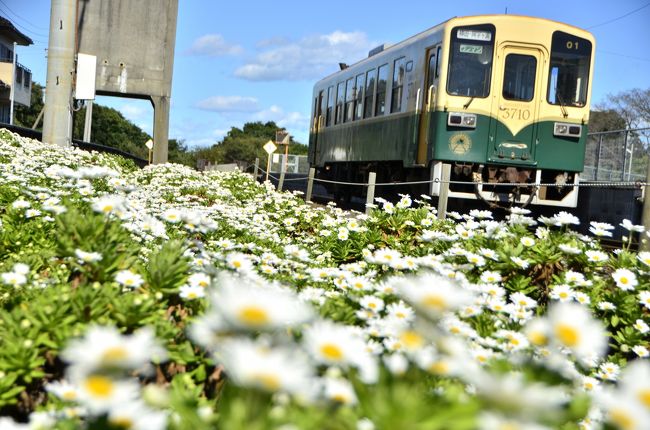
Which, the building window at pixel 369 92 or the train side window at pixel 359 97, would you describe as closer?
the building window at pixel 369 92

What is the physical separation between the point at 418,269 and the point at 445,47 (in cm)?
805

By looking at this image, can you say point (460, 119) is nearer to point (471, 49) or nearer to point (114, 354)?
point (471, 49)

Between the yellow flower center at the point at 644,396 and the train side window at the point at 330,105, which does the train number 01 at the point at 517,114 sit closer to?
the train side window at the point at 330,105

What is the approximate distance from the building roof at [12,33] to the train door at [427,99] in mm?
34424

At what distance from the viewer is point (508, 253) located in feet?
14.9

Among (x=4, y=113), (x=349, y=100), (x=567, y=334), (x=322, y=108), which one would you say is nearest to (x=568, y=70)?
(x=349, y=100)

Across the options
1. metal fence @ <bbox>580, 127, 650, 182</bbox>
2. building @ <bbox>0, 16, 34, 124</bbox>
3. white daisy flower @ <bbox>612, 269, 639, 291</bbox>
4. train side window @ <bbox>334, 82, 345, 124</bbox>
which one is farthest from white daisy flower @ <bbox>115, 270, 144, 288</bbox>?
building @ <bbox>0, 16, 34, 124</bbox>

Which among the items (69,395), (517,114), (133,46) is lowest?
(69,395)

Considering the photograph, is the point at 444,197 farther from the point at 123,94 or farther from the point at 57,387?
the point at 123,94

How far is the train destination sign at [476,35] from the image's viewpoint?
11.1m

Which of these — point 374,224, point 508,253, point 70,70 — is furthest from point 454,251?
point 70,70

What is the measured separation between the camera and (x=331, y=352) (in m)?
1.38

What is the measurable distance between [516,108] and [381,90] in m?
3.46

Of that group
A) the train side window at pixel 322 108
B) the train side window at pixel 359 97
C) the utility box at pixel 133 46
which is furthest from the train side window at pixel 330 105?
the utility box at pixel 133 46
